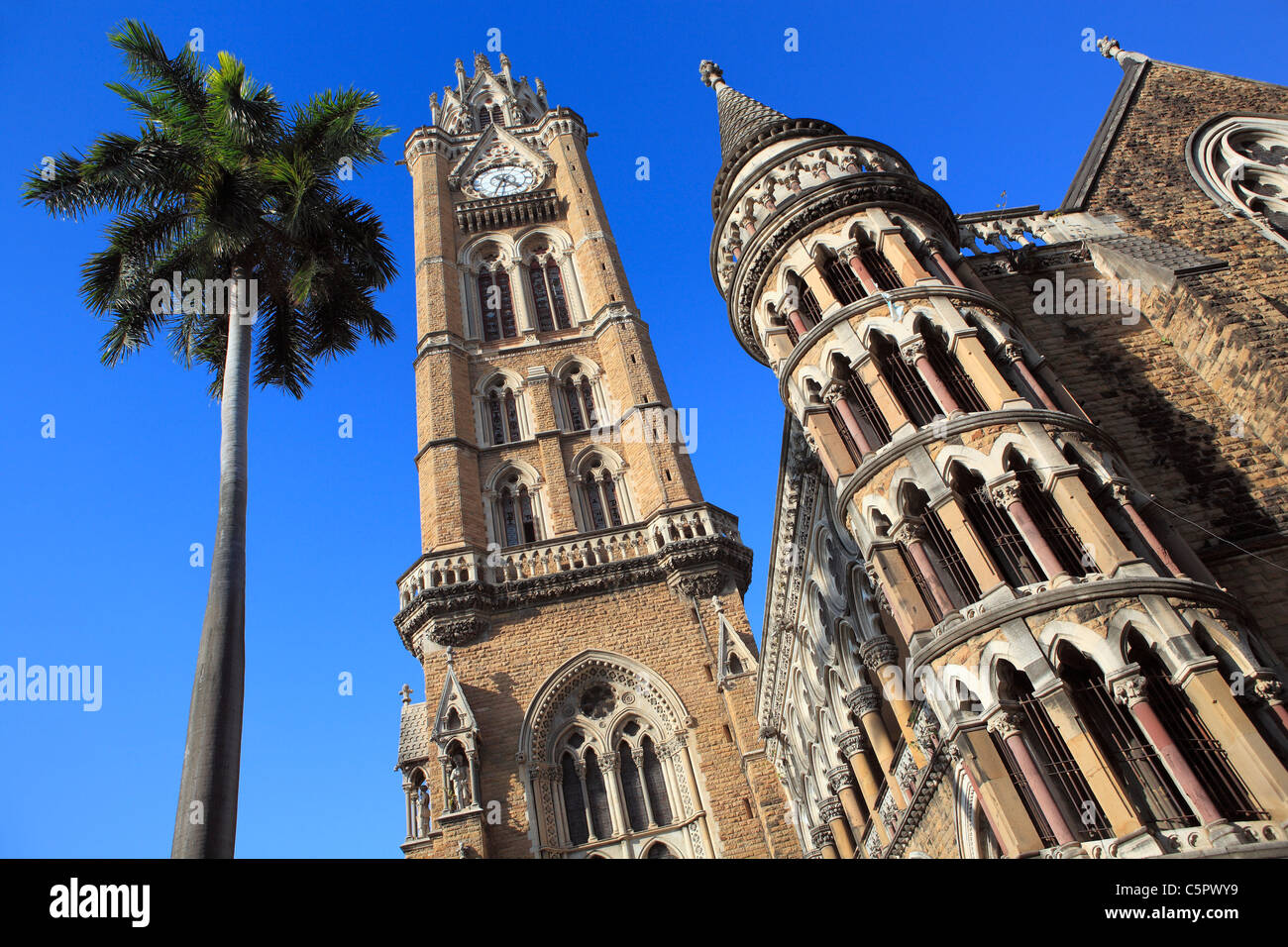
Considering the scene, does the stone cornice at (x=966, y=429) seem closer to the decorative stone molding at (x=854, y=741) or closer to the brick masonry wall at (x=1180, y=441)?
the brick masonry wall at (x=1180, y=441)

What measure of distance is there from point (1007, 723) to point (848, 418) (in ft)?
14.9

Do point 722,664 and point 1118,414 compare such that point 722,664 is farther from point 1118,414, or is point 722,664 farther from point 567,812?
point 1118,414

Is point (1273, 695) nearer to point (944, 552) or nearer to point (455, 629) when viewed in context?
point (944, 552)

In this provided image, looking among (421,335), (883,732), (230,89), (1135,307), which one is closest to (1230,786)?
(883,732)

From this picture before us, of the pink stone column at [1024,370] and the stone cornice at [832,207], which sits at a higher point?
the stone cornice at [832,207]

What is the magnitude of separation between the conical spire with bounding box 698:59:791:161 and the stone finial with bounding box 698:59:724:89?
92mm

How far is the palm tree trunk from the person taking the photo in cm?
851

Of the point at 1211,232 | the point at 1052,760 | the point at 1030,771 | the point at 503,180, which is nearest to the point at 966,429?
the point at 1052,760

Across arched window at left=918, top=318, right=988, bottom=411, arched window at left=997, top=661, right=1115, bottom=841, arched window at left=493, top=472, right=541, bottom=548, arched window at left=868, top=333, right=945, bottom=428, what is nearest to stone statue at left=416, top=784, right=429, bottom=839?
arched window at left=493, top=472, right=541, bottom=548

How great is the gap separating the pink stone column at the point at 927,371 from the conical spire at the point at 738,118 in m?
5.43

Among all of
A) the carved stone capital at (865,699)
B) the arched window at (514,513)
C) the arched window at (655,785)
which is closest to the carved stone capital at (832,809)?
the carved stone capital at (865,699)

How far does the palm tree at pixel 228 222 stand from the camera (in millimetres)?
12656

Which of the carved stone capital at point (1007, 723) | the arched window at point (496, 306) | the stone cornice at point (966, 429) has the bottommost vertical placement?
the carved stone capital at point (1007, 723)

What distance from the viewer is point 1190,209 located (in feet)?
52.4
